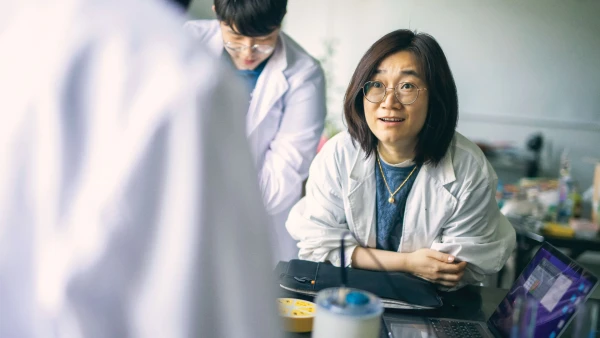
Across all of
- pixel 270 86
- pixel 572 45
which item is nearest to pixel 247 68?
pixel 270 86

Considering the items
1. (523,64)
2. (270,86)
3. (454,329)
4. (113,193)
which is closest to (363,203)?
(454,329)

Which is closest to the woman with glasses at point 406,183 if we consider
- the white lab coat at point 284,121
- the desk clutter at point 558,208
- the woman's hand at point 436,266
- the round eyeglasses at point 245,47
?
the woman's hand at point 436,266

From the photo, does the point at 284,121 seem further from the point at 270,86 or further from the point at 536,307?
the point at 536,307

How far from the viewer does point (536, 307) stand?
2.92 feet

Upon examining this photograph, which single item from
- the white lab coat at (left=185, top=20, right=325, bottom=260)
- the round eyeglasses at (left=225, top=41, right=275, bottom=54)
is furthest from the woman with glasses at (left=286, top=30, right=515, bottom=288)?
the round eyeglasses at (left=225, top=41, right=275, bottom=54)

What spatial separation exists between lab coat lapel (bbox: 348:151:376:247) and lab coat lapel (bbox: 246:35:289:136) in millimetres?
410

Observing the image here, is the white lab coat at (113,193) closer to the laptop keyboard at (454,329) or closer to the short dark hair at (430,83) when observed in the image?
the laptop keyboard at (454,329)

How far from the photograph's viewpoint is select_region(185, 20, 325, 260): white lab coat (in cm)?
162

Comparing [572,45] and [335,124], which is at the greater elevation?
[572,45]

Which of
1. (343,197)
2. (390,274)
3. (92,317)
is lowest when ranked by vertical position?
(390,274)

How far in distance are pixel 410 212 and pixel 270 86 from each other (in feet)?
2.04

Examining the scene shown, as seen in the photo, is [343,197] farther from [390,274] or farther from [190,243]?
[190,243]

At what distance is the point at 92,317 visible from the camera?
0.34 meters

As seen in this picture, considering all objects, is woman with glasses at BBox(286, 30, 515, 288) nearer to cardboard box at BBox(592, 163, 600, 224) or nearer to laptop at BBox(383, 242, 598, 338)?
laptop at BBox(383, 242, 598, 338)
